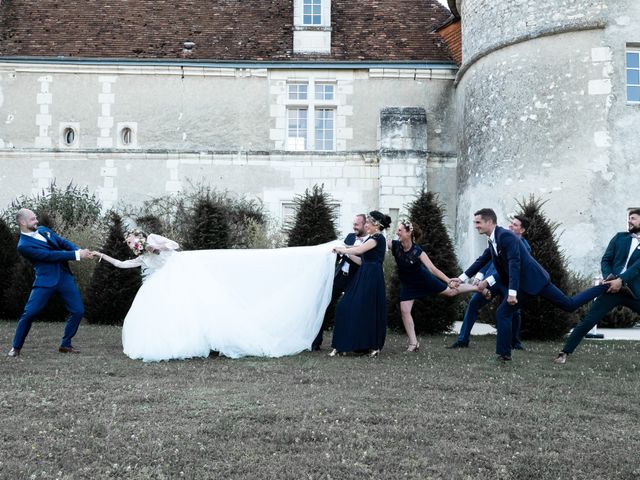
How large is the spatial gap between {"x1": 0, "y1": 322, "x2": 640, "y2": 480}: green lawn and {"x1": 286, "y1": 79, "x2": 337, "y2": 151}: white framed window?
14010 mm

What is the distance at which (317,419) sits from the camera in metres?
5.37

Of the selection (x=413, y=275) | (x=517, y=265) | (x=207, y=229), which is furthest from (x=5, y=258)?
(x=517, y=265)

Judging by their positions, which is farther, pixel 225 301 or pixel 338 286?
pixel 338 286

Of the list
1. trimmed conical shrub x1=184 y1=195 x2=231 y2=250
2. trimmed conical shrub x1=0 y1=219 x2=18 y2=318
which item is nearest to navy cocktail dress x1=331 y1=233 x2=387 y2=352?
trimmed conical shrub x1=184 y1=195 x2=231 y2=250

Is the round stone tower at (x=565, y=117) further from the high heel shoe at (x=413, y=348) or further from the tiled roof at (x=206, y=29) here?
the high heel shoe at (x=413, y=348)

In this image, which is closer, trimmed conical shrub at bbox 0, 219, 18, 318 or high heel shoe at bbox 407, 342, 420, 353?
high heel shoe at bbox 407, 342, 420, 353

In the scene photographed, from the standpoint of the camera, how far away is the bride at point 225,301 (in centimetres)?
880

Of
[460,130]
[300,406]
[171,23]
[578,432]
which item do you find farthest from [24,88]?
[578,432]

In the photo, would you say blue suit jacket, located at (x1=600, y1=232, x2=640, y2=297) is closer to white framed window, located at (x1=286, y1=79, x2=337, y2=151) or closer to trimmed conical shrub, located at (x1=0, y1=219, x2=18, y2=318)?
trimmed conical shrub, located at (x1=0, y1=219, x2=18, y2=318)

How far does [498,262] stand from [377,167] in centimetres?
1301

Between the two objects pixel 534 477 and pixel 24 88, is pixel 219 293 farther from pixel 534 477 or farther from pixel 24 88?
pixel 24 88

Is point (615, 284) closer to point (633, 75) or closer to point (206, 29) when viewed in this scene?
point (633, 75)

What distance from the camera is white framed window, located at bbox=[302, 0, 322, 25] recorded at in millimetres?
21859

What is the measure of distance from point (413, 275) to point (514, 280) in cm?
178
